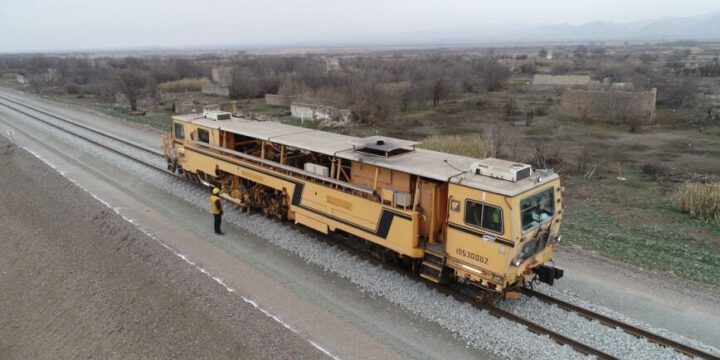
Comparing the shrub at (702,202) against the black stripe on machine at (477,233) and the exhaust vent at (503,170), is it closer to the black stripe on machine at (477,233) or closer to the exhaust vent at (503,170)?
the exhaust vent at (503,170)

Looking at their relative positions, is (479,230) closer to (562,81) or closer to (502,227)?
(502,227)

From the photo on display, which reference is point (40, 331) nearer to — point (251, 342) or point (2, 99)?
point (251, 342)

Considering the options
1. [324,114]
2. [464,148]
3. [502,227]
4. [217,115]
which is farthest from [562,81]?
[502,227]

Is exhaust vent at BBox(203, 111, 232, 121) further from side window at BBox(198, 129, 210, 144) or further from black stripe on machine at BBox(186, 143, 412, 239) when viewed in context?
black stripe on machine at BBox(186, 143, 412, 239)

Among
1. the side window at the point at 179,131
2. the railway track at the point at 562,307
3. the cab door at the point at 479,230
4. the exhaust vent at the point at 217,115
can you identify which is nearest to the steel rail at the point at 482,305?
the railway track at the point at 562,307

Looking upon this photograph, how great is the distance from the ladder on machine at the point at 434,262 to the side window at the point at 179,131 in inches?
453

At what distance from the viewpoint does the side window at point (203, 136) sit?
16219mm

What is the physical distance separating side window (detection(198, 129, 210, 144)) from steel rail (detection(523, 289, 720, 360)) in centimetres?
1144

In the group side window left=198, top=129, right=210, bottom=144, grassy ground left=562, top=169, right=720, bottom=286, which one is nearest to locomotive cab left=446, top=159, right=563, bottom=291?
grassy ground left=562, top=169, right=720, bottom=286

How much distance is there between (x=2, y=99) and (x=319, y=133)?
53.5 metres

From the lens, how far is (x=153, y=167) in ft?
67.6

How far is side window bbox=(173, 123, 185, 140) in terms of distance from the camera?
17688mm

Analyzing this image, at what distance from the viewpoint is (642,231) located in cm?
1477

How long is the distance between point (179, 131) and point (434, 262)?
1222 cm
